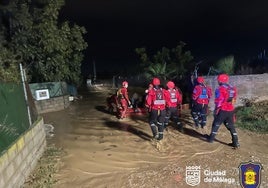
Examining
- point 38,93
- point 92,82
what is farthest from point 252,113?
point 92,82

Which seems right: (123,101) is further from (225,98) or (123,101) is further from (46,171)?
(46,171)

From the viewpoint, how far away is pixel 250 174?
7.96 metres

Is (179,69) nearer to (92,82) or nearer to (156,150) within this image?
(156,150)

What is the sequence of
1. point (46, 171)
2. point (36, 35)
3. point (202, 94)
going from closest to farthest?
1. point (46, 171)
2. point (202, 94)
3. point (36, 35)

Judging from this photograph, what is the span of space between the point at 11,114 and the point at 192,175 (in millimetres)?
4336

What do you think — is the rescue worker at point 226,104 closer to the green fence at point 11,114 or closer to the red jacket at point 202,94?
the red jacket at point 202,94

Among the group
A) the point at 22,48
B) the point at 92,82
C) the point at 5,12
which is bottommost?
the point at 92,82

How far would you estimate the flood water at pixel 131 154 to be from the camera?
805 centimetres

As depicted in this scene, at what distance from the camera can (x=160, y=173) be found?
8.27 metres

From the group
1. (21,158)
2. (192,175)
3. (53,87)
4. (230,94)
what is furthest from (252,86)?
(21,158)

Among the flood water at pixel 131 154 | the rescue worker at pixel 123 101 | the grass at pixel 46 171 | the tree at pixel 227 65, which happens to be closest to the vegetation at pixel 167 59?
the tree at pixel 227 65

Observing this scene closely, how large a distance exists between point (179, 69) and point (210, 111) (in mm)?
13525

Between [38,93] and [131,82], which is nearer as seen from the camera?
[38,93]

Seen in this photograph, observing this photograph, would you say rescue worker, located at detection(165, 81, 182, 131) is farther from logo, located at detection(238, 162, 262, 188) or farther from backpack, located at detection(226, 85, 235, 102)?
logo, located at detection(238, 162, 262, 188)
